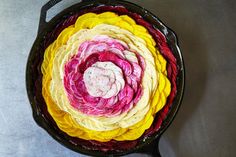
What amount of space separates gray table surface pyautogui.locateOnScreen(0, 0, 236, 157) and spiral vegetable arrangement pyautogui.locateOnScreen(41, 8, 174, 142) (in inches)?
5.1

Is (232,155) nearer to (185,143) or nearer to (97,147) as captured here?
(185,143)

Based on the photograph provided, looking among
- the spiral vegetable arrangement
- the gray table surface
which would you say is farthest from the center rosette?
the gray table surface

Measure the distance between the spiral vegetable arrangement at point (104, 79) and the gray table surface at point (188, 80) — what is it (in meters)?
0.13

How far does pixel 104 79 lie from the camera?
585mm

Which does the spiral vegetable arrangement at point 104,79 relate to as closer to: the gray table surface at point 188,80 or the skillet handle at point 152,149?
the skillet handle at point 152,149

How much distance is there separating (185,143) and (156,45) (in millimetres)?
241

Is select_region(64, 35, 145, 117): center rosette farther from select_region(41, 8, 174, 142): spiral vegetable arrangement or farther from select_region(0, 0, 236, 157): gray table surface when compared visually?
select_region(0, 0, 236, 157): gray table surface

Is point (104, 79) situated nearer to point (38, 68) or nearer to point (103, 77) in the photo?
point (103, 77)

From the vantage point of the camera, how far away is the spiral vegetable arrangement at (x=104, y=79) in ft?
1.93

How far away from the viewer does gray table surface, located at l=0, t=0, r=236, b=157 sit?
72 centimetres

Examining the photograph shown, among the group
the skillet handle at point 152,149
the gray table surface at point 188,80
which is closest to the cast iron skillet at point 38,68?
the skillet handle at point 152,149

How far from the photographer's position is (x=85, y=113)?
1.95 ft

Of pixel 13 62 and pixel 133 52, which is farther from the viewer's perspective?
pixel 13 62

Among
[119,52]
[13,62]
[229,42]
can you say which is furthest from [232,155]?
[13,62]
